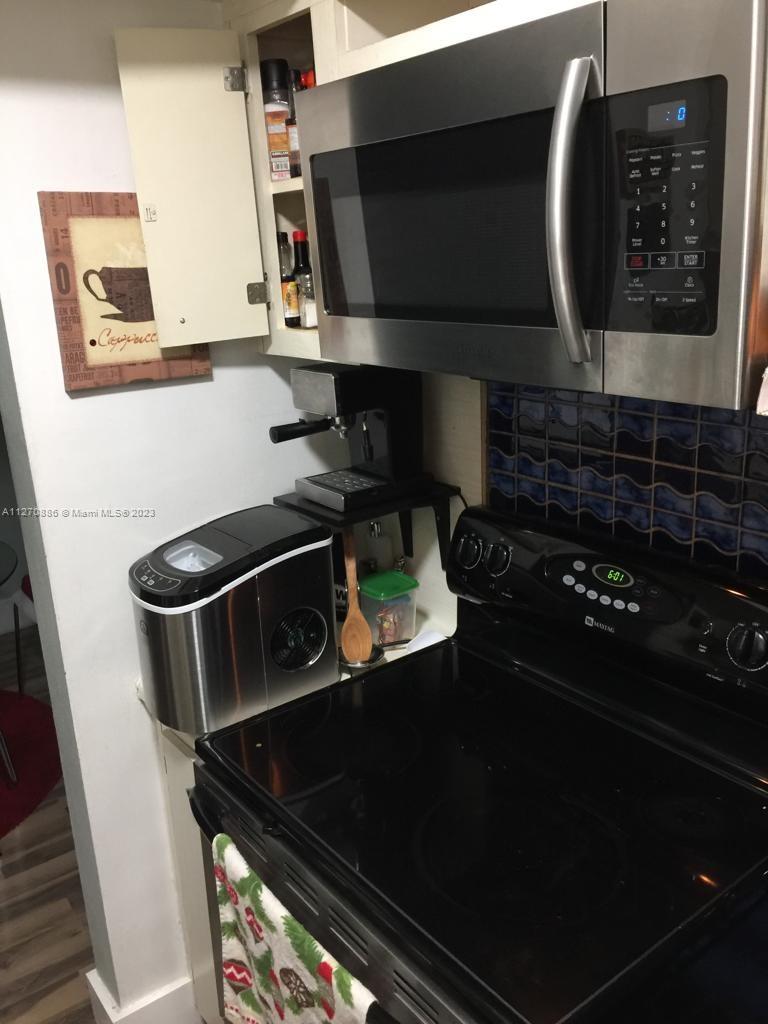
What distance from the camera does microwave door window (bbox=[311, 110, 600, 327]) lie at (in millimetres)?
868

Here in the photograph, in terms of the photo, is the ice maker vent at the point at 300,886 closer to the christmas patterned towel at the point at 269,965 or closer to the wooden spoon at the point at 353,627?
the christmas patterned towel at the point at 269,965

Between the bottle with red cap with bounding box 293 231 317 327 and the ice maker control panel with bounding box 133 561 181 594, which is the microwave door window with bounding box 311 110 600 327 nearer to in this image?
the bottle with red cap with bounding box 293 231 317 327

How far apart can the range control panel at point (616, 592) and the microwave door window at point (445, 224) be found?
0.40 m

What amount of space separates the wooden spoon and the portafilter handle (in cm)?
19

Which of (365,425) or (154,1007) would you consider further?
(154,1007)

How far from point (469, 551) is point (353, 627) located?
275mm

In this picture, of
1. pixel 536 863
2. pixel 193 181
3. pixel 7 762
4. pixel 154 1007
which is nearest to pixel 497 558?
pixel 536 863

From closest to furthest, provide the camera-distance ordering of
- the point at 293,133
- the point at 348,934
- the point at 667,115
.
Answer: the point at 667,115 → the point at 348,934 → the point at 293,133

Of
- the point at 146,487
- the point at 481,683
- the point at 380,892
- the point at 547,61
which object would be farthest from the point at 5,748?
the point at 547,61

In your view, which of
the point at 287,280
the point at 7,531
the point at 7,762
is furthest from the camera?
the point at 7,531

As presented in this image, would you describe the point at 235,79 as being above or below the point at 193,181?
above

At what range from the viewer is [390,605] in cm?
151

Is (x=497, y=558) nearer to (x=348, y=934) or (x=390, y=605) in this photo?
(x=390, y=605)

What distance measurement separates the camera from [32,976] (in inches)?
74.8
